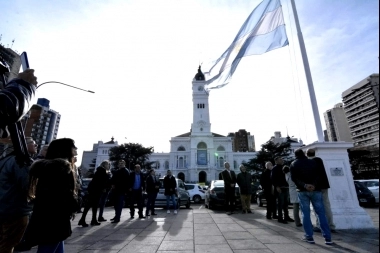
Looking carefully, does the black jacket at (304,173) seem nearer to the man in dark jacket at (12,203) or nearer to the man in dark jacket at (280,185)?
the man in dark jacket at (280,185)

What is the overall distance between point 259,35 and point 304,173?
472cm

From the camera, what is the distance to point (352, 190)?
5.22 meters

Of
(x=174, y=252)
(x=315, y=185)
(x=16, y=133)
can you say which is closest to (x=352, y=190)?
(x=315, y=185)

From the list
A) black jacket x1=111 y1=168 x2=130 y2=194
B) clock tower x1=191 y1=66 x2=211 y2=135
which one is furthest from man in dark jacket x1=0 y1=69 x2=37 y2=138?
clock tower x1=191 y1=66 x2=211 y2=135

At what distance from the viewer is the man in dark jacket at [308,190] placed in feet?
13.5

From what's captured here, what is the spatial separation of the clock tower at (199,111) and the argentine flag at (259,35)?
49.6 m

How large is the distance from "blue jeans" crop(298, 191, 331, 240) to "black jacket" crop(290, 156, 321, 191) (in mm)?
143

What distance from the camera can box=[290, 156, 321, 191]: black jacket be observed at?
431cm

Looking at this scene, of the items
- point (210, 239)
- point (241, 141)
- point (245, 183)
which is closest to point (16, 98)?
point (210, 239)

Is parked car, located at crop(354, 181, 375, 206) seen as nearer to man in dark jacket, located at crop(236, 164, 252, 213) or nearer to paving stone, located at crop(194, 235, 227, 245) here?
paving stone, located at crop(194, 235, 227, 245)

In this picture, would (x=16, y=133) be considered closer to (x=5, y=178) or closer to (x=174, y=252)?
(x=5, y=178)

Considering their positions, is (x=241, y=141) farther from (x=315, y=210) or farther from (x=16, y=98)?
(x=16, y=98)

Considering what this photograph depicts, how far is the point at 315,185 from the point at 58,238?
180 inches

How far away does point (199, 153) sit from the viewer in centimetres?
5569
